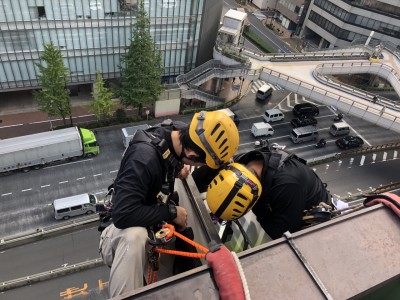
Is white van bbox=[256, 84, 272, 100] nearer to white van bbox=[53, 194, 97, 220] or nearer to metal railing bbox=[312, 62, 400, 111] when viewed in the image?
metal railing bbox=[312, 62, 400, 111]

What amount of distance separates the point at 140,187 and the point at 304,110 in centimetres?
3952

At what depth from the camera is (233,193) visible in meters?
5.56

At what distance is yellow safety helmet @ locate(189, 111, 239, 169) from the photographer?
629 centimetres

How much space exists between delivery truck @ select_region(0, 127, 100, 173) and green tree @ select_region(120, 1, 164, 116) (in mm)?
6573

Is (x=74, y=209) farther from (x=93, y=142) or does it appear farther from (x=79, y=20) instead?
(x=79, y=20)

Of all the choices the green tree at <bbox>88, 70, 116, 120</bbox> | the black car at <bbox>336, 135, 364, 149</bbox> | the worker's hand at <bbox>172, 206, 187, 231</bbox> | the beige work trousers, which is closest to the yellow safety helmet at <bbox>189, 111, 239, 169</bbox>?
the worker's hand at <bbox>172, 206, 187, 231</bbox>

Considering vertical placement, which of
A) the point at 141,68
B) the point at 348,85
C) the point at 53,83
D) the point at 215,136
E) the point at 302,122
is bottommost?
the point at 302,122

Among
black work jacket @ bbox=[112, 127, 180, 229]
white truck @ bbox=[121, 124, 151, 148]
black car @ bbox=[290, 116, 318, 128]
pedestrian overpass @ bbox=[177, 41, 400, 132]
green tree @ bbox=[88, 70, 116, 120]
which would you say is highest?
black work jacket @ bbox=[112, 127, 180, 229]

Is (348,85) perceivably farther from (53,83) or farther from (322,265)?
(322,265)

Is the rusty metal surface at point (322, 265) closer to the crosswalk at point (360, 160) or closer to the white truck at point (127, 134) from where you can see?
the white truck at point (127, 134)

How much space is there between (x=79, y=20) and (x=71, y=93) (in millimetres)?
10059

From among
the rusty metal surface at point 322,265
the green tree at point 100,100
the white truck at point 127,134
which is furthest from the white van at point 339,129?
the rusty metal surface at point 322,265

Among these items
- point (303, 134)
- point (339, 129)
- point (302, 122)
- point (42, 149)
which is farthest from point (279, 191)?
point (339, 129)

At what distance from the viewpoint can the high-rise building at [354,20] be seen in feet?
167
